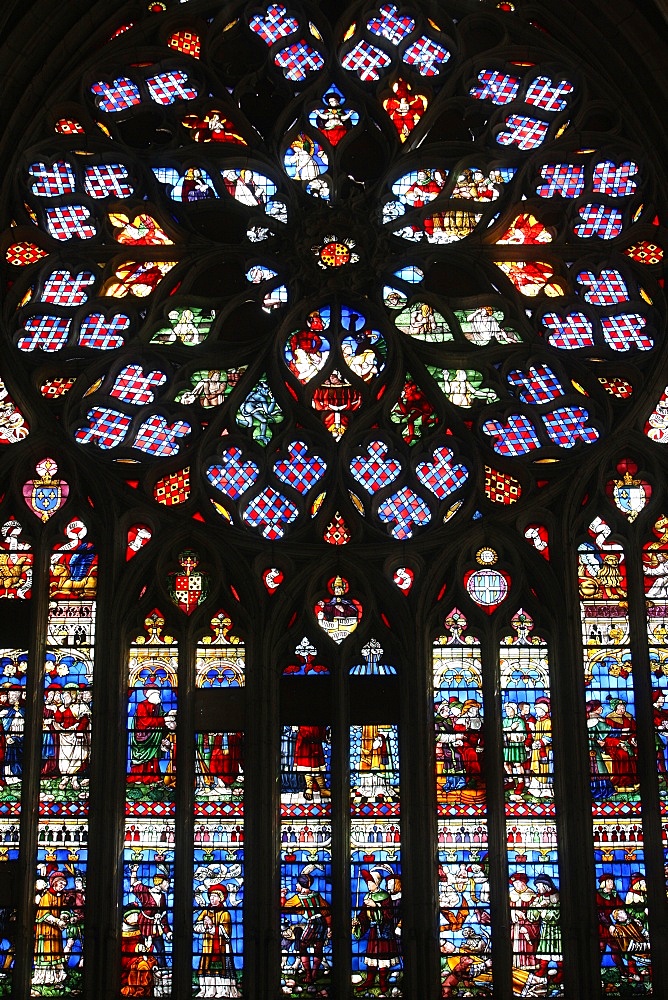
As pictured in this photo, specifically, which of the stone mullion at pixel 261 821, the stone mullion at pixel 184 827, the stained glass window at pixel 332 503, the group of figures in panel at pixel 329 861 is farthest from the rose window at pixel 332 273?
the group of figures in panel at pixel 329 861

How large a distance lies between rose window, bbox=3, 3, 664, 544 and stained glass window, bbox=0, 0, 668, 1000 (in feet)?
0.12

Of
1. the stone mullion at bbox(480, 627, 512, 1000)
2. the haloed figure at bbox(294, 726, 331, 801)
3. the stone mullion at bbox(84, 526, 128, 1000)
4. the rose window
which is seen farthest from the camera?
the rose window

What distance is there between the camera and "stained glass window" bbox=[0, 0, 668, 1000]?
658 inches

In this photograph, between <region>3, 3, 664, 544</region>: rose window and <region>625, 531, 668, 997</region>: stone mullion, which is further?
<region>3, 3, 664, 544</region>: rose window

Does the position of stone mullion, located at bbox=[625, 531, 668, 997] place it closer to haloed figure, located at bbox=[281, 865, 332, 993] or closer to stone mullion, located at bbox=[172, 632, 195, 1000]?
haloed figure, located at bbox=[281, 865, 332, 993]

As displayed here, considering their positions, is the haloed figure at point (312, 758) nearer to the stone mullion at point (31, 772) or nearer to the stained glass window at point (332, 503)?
the stained glass window at point (332, 503)

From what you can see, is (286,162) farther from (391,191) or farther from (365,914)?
(365,914)

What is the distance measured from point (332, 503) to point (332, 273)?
229 centimetres

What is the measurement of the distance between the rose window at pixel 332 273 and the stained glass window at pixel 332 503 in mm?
36

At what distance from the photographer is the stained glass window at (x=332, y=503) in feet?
54.9

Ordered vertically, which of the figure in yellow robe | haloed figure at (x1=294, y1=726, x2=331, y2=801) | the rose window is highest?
the rose window

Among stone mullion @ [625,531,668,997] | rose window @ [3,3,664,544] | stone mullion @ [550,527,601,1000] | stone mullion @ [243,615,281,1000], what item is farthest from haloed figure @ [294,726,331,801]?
stone mullion @ [625,531,668,997]

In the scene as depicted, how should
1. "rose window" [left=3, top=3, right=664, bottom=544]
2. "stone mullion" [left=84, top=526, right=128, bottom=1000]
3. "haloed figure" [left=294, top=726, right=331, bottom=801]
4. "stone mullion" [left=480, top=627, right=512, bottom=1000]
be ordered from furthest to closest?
"rose window" [left=3, top=3, right=664, bottom=544]
"haloed figure" [left=294, top=726, right=331, bottom=801]
"stone mullion" [left=480, top=627, right=512, bottom=1000]
"stone mullion" [left=84, top=526, right=128, bottom=1000]

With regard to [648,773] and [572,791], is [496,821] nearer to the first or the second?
[572,791]
